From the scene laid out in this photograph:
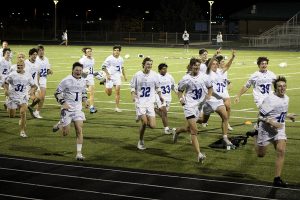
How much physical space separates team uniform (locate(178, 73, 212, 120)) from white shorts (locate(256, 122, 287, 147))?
6.97ft

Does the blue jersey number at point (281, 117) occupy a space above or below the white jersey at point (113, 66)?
below

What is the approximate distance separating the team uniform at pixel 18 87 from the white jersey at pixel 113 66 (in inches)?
211

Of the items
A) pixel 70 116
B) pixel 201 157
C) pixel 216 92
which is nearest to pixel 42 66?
pixel 70 116

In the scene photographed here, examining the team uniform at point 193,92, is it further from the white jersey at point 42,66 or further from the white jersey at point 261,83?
the white jersey at point 42,66

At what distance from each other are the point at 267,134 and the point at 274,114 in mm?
411

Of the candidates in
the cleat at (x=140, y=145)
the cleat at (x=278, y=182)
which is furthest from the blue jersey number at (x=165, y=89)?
the cleat at (x=278, y=182)

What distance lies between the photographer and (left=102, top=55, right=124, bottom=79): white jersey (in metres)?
21.8

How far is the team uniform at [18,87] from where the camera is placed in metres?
16.6

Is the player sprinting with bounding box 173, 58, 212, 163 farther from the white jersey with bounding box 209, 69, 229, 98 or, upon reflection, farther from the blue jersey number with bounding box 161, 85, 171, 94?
the blue jersey number with bounding box 161, 85, 171, 94

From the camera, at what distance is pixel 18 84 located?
16.6 m

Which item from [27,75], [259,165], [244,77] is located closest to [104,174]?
[259,165]

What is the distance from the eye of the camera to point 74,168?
12.9 m

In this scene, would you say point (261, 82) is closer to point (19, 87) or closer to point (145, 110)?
point (145, 110)

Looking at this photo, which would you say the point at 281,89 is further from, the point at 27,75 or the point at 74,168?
the point at 27,75
